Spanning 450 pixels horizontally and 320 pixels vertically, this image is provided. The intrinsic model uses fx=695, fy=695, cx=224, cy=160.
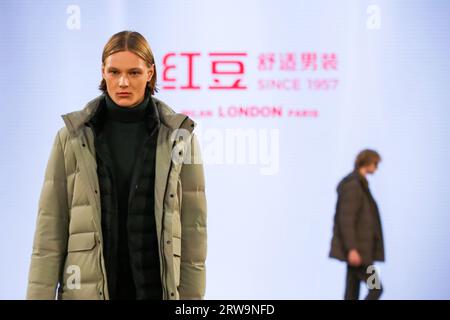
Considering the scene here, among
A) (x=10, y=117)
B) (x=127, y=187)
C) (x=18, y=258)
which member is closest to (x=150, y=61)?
(x=127, y=187)

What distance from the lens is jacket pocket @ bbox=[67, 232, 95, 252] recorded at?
233 cm

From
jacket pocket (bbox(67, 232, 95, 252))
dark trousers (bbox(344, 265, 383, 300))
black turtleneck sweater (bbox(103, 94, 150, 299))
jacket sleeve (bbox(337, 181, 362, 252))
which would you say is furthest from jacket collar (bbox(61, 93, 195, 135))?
dark trousers (bbox(344, 265, 383, 300))

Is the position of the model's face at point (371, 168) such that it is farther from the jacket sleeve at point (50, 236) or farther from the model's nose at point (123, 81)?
the jacket sleeve at point (50, 236)

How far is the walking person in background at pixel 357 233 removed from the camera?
313 centimetres

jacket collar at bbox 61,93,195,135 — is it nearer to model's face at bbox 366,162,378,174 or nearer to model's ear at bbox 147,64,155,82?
model's ear at bbox 147,64,155,82

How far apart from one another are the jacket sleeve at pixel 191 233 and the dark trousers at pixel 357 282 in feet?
3.10

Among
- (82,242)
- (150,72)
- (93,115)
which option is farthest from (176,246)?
(150,72)

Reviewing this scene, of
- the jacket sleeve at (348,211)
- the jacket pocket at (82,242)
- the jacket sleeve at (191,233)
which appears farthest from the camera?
the jacket sleeve at (348,211)

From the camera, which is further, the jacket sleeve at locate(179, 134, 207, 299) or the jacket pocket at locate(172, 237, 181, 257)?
the jacket sleeve at locate(179, 134, 207, 299)

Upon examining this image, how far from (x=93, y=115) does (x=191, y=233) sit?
21.2 inches

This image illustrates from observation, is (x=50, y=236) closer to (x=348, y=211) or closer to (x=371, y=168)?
(x=348, y=211)

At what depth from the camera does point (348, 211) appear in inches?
124

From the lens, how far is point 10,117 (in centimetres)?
325

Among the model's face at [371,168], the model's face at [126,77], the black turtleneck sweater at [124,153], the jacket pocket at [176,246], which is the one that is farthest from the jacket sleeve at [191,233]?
the model's face at [371,168]
